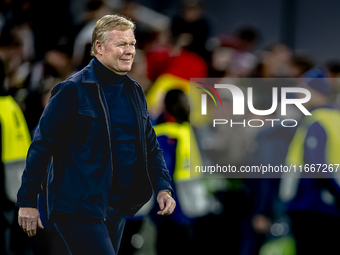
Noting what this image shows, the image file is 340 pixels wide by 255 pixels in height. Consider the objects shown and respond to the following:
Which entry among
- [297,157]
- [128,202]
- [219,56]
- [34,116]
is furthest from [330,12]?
[128,202]

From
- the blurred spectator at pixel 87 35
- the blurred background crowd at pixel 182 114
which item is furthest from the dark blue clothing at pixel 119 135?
the blurred spectator at pixel 87 35

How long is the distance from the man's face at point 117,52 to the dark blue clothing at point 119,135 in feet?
0.12

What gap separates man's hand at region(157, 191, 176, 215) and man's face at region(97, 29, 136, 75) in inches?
25.2

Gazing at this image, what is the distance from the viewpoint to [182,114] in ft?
13.8

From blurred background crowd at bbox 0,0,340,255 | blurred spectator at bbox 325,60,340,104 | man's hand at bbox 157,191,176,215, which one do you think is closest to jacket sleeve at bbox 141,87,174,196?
man's hand at bbox 157,191,176,215

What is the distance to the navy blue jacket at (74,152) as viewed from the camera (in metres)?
2.24

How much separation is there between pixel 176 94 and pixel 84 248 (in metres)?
2.20

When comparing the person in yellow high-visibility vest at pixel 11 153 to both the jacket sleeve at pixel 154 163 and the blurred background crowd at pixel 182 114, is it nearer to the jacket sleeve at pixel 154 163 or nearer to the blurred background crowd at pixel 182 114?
the blurred background crowd at pixel 182 114

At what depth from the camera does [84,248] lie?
7.39ft

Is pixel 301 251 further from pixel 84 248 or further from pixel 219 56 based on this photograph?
pixel 84 248

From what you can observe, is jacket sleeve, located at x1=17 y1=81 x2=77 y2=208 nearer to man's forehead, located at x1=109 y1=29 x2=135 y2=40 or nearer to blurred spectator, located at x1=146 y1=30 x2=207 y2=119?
man's forehead, located at x1=109 y1=29 x2=135 y2=40

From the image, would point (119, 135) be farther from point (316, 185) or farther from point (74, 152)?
point (316, 185)

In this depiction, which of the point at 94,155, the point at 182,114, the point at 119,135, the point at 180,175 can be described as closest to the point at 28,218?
the point at 94,155

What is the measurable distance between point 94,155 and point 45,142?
0.76 ft
